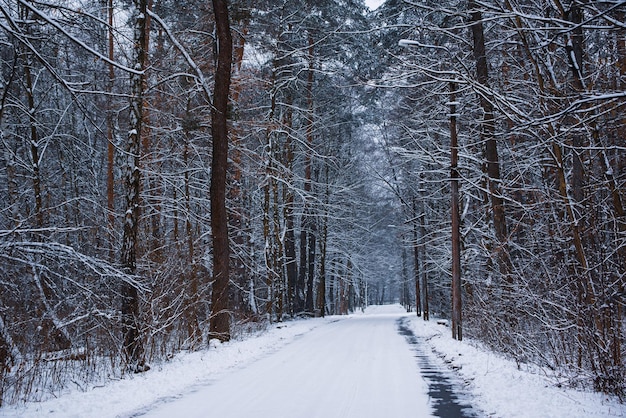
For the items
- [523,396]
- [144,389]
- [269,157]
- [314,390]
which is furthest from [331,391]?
[269,157]

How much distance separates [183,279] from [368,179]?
24.8m

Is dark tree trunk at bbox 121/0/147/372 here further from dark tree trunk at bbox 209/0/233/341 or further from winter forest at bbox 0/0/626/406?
dark tree trunk at bbox 209/0/233/341

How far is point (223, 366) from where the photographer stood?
9586 mm

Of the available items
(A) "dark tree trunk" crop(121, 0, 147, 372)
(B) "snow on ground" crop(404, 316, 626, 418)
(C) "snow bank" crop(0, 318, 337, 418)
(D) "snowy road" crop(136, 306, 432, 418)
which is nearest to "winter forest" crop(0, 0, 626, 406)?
(A) "dark tree trunk" crop(121, 0, 147, 372)

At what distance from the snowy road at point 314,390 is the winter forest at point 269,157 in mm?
2033

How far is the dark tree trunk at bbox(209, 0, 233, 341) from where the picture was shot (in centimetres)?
1341

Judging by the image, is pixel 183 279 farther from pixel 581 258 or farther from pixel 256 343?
pixel 581 258

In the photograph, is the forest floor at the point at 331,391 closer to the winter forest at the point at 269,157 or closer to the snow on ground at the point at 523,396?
the snow on ground at the point at 523,396

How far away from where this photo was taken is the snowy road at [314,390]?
19.2ft

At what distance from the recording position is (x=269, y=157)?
20922 millimetres

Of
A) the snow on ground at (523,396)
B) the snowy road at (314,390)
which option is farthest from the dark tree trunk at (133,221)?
the snow on ground at (523,396)

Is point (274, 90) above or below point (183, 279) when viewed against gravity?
above

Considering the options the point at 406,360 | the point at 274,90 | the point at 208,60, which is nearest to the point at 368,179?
the point at 274,90

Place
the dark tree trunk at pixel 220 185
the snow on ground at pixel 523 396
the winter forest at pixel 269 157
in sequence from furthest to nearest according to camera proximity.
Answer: the dark tree trunk at pixel 220 185
the winter forest at pixel 269 157
the snow on ground at pixel 523 396
